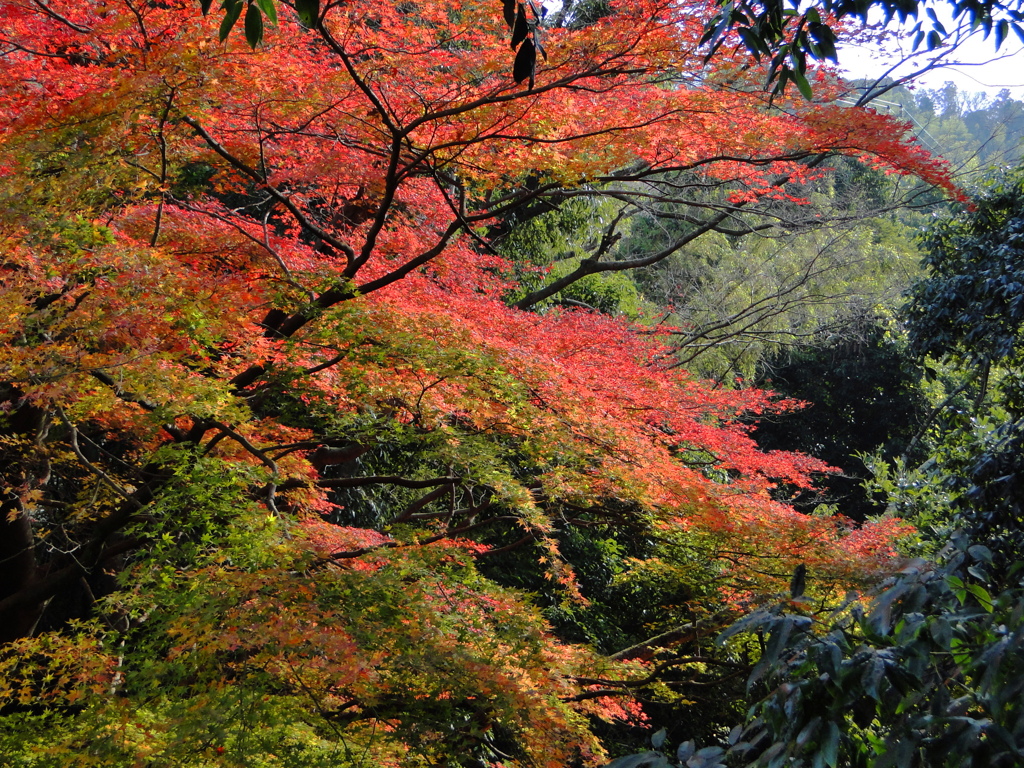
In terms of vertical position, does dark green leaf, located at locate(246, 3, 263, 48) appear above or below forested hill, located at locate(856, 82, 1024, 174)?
below

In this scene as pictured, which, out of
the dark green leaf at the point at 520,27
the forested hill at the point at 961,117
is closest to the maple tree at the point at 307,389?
the dark green leaf at the point at 520,27

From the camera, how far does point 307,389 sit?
496cm

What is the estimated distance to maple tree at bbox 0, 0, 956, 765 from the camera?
11.3 ft

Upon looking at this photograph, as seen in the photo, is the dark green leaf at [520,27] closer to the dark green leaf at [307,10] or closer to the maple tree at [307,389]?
the dark green leaf at [307,10]

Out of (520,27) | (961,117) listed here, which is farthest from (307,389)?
(961,117)

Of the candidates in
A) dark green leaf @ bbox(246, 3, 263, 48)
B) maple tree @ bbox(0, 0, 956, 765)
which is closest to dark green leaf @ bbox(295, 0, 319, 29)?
dark green leaf @ bbox(246, 3, 263, 48)

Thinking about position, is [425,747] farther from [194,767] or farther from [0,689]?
[0,689]

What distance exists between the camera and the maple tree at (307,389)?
3.46 m

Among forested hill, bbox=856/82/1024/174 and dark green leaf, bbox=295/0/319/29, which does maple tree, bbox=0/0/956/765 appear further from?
forested hill, bbox=856/82/1024/174

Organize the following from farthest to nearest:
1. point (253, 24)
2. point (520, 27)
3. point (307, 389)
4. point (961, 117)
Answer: point (961, 117) < point (307, 389) < point (520, 27) < point (253, 24)

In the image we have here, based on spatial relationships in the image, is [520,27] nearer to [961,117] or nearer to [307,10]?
[307,10]

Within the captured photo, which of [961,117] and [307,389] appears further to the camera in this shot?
[961,117]

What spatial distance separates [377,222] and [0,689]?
10.5 feet

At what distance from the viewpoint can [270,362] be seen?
5102 millimetres
